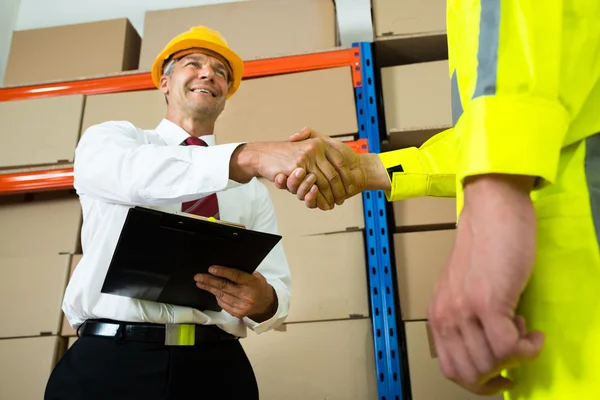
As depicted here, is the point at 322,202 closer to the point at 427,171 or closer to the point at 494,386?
the point at 427,171

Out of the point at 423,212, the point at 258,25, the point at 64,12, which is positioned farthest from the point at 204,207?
the point at 64,12

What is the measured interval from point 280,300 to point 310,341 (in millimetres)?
357

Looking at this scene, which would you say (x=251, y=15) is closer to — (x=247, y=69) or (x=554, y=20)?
(x=247, y=69)

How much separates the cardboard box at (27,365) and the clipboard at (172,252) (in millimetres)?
784

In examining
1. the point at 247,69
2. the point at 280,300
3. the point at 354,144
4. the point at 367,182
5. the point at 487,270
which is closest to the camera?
the point at 487,270

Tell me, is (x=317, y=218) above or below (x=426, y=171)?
above

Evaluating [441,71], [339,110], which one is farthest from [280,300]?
[441,71]

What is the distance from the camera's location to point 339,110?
1594 mm

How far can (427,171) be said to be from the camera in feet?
2.20

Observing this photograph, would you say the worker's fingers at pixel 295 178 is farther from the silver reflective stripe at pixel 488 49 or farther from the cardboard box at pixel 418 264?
the cardboard box at pixel 418 264

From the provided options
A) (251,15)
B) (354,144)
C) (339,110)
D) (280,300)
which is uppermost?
(251,15)

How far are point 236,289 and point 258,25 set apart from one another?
124cm

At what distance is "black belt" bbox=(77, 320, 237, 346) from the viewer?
2.94 feet

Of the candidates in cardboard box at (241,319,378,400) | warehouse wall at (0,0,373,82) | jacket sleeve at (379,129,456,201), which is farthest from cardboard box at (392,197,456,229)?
warehouse wall at (0,0,373,82)
